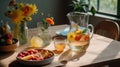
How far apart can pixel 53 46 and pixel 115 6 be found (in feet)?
5.98

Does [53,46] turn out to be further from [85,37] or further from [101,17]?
[101,17]

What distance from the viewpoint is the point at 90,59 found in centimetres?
161

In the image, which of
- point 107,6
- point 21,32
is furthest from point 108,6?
point 21,32

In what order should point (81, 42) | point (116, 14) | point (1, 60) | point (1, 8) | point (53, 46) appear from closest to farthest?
1. point (1, 60)
2. point (81, 42)
3. point (53, 46)
4. point (116, 14)
5. point (1, 8)

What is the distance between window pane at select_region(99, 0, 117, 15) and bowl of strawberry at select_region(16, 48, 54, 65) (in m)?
2.05

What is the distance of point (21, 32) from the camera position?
75.3 inches

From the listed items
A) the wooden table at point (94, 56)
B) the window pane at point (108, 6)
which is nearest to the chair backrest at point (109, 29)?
the wooden table at point (94, 56)

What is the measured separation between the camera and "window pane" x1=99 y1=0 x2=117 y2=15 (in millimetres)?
3438

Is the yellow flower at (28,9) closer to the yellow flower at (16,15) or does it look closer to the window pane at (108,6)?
the yellow flower at (16,15)

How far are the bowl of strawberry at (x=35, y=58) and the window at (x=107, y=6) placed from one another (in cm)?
199

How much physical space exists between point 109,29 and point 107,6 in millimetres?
1269

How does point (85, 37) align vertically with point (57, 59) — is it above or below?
above

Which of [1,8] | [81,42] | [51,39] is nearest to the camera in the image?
[81,42]

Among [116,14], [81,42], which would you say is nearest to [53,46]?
[81,42]
